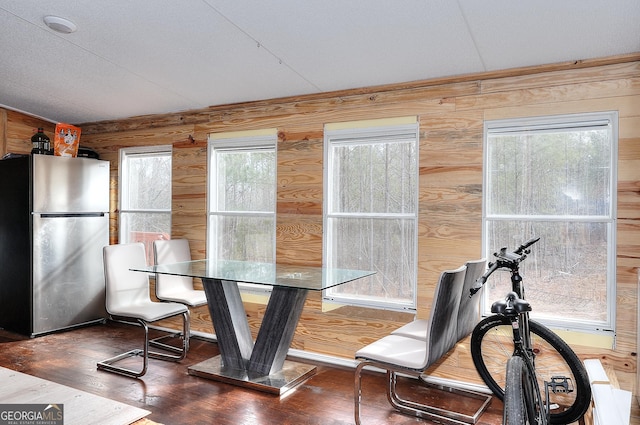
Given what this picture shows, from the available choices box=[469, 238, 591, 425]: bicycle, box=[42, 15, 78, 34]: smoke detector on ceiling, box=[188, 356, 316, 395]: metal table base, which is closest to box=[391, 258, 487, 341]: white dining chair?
box=[469, 238, 591, 425]: bicycle

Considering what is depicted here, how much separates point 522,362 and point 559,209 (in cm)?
139

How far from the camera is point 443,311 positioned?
2.38 metres

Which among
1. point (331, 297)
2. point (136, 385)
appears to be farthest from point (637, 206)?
point (136, 385)

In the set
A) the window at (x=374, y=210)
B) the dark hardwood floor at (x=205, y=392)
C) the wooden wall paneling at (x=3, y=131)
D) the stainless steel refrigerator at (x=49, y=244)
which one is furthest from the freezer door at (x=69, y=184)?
the window at (x=374, y=210)

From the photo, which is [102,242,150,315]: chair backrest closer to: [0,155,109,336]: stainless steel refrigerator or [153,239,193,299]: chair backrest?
[153,239,193,299]: chair backrest

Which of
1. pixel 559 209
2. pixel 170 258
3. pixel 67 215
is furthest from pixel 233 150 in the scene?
pixel 559 209

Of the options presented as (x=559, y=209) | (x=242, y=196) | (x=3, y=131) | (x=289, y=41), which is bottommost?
(x=559, y=209)

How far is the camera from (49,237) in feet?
14.8

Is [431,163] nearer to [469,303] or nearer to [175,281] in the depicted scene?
[469,303]

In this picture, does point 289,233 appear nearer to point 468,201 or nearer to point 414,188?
point 414,188

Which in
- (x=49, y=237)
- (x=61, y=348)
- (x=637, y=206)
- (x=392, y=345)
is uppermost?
(x=637, y=206)

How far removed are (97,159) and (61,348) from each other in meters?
2.09

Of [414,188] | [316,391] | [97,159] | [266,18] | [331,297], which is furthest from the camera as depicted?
[97,159]

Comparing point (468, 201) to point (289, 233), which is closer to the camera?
point (468, 201)
